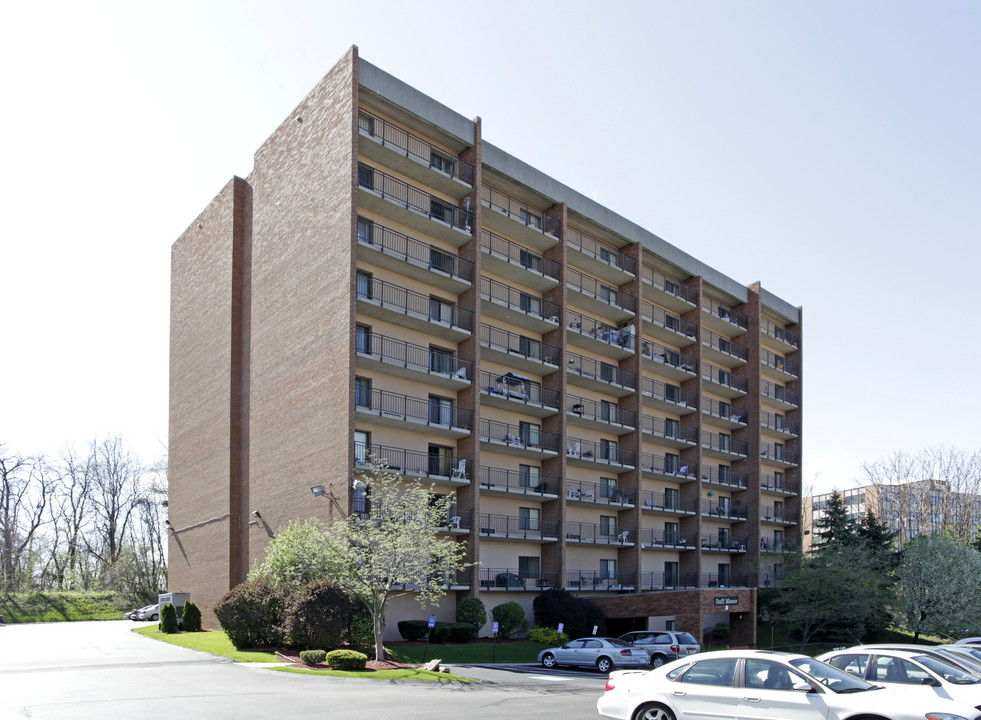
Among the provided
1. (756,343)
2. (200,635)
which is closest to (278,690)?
(200,635)

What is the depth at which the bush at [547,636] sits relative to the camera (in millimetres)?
35312

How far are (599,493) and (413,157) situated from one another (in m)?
21.5

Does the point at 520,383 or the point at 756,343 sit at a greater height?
the point at 756,343

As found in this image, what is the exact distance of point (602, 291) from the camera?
1935 inches

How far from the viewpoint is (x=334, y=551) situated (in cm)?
2802

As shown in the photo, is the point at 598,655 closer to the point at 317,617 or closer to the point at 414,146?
the point at 317,617

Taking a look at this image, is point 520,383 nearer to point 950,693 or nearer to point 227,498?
point 227,498

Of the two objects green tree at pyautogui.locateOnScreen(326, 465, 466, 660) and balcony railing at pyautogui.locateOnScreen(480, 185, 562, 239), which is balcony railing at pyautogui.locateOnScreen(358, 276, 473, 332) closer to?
balcony railing at pyautogui.locateOnScreen(480, 185, 562, 239)

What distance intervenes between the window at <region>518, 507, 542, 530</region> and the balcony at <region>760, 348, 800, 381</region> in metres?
27.4

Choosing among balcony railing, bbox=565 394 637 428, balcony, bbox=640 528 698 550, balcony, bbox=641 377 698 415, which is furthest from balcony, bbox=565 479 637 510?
balcony, bbox=641 377 698 415

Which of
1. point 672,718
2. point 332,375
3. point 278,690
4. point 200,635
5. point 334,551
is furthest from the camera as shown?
point 200,635

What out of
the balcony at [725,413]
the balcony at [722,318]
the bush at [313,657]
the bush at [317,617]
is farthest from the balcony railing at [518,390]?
the balcony at [722,318]

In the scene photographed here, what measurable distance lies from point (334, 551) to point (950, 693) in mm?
19875

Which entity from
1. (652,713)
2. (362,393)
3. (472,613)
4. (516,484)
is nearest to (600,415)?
(516,484)
